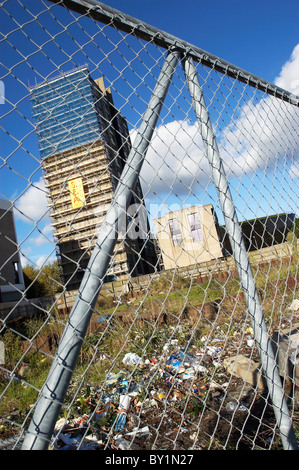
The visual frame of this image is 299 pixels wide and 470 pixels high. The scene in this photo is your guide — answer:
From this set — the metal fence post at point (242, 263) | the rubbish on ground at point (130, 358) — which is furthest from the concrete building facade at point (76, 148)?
the rubbish on ground at point (130, 358)

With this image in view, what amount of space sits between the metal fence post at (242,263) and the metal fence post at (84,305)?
1.02 ft

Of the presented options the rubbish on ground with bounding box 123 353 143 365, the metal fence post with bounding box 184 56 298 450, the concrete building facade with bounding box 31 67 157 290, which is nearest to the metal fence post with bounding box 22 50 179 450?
the concrete building facade with bounding box 31 67 157 290

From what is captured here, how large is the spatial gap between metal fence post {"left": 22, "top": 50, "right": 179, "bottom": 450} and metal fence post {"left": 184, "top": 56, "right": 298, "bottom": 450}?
1.02 ft

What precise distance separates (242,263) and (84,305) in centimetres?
88

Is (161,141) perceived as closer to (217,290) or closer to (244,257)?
(244,257)

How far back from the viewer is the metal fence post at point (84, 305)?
0.85 meters

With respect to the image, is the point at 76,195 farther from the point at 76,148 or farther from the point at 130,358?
the point at 130,358

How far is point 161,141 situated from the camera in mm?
1441

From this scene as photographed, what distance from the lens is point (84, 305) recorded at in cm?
97

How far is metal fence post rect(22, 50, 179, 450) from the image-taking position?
33.4 inches

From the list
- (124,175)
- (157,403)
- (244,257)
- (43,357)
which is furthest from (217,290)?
(124,175)

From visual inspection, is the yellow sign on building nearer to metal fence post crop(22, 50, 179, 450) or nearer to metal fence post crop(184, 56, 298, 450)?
metal fence post crop(22, 50, 179, 450)

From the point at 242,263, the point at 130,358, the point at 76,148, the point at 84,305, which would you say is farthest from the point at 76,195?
the point at 130,358

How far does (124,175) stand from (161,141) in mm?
371
